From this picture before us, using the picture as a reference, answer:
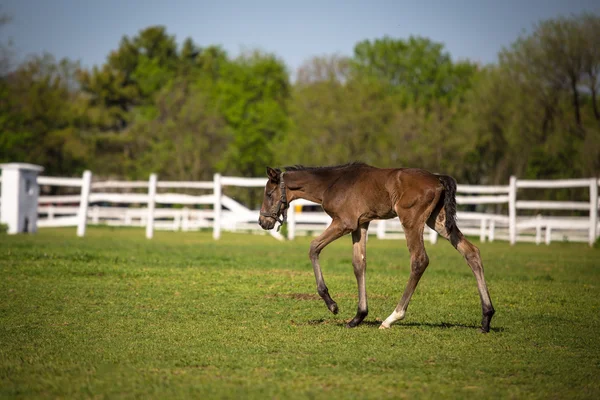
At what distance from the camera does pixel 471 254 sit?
863cm

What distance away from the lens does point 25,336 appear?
24.8 feet

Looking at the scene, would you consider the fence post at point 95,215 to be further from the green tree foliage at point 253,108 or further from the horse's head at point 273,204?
the horse's head at point 273,204

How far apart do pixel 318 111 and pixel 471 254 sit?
48.2 metres

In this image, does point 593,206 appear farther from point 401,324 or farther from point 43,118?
point 43,118

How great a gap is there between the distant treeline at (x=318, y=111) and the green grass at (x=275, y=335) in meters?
33.1

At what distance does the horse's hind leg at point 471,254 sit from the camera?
8.32m

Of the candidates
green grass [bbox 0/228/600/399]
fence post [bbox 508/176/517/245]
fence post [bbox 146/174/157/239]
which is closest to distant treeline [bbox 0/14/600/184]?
fence post [bbox 508/176/517/245]

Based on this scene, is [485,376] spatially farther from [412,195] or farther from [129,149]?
[129,149]

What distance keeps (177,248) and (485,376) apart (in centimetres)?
1493

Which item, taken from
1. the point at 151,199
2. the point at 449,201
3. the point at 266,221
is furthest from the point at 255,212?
the point at 449,201

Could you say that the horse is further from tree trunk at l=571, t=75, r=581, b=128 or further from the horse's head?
tree trunk at l=571, t=75, r=581, b=128

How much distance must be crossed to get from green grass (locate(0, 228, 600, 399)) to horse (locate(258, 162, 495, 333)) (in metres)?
0.47

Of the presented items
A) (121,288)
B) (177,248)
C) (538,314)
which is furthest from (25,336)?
(177,248)

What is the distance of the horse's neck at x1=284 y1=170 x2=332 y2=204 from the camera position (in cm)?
918
